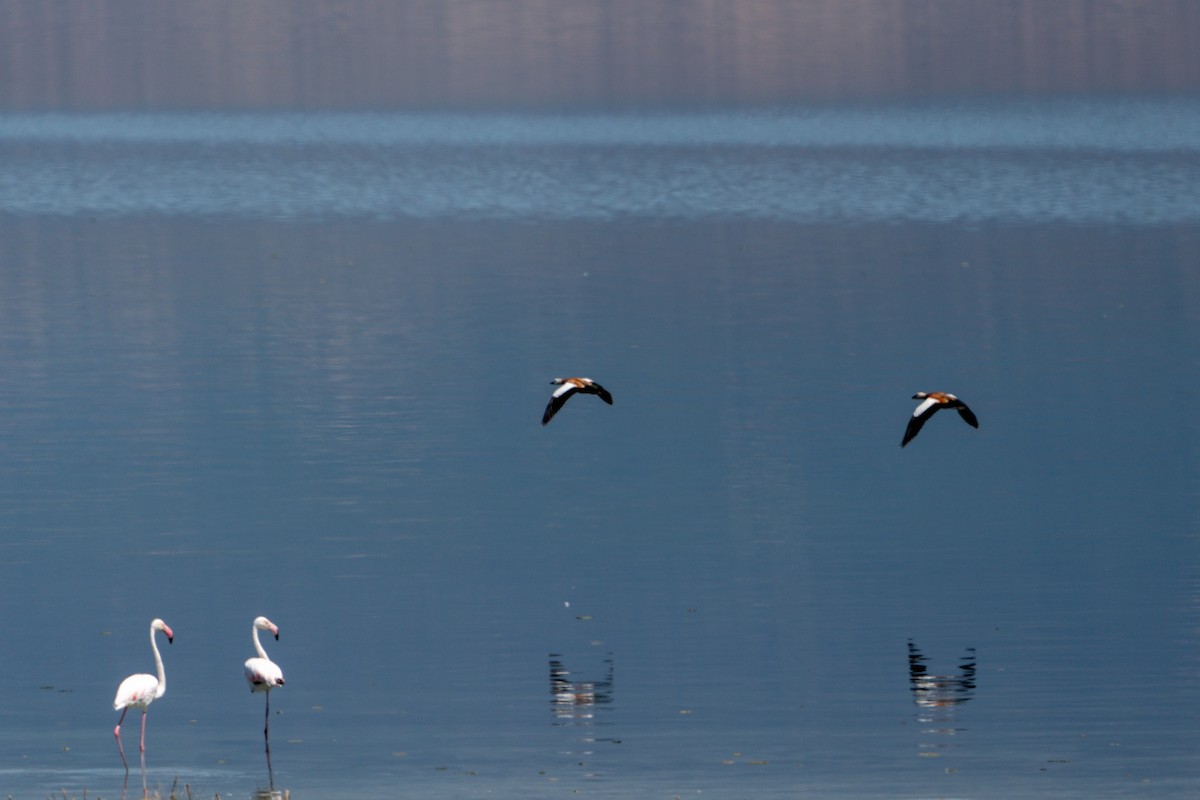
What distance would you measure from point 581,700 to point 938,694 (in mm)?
2431

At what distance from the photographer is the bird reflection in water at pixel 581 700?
50.3 ft

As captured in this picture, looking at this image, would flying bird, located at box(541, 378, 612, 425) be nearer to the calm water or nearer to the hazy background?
the calm water

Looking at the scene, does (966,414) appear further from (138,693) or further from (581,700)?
(138,693)

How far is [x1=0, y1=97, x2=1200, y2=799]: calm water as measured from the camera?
15.5 metres

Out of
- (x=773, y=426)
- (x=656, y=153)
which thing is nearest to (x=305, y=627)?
(x=773, y=426)

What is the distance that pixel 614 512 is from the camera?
2219 centimetres

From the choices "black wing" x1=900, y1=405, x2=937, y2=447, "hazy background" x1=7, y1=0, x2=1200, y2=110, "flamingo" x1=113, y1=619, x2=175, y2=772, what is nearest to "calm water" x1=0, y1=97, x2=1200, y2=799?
"flamingo" x1=113, y1=619, x2=175, y2=772

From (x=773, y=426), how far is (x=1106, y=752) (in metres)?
11.6

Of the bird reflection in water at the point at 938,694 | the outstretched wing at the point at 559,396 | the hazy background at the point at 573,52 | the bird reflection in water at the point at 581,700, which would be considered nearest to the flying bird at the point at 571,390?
the outstretched wing at the point at 559,396

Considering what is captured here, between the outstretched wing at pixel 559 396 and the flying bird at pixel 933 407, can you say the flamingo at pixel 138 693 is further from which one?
the flying bird at pixel 933 407

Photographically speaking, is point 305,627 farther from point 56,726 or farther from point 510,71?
point 510,71

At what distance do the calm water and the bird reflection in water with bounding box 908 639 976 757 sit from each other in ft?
0.12

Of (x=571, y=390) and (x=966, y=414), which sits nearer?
(x=966, y=414)

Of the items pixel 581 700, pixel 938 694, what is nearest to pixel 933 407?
pixel 938 694
